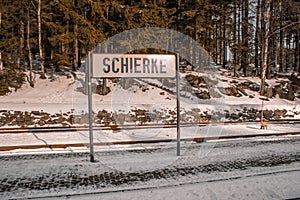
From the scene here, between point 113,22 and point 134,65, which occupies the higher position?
point 113,22

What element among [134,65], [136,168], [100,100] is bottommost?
[136,168]

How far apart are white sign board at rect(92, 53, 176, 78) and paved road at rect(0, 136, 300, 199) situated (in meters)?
2.31

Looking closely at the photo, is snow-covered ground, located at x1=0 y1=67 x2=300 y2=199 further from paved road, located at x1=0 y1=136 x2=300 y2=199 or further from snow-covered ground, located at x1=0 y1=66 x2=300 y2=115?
snow-covered ground, located at x1=0 y1=66 x2=300 y2=115

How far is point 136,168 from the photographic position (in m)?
6.56

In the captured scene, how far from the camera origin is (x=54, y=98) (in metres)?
18.2

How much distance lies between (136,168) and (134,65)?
2.59 meters

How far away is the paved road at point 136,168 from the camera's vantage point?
17.6 ft

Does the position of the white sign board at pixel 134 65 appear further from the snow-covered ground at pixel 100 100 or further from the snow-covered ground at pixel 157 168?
the snow-covered ground at pixel 100 100

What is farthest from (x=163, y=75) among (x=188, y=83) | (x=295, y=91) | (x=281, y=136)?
(x=295, y=91)

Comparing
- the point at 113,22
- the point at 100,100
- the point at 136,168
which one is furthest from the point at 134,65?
the point at 113,22

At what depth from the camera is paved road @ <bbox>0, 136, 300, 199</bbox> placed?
212 inches

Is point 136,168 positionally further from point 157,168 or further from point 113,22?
point 113,22

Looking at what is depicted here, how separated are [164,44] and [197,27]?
13.2m

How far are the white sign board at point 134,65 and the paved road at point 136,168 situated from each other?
2.31 m
